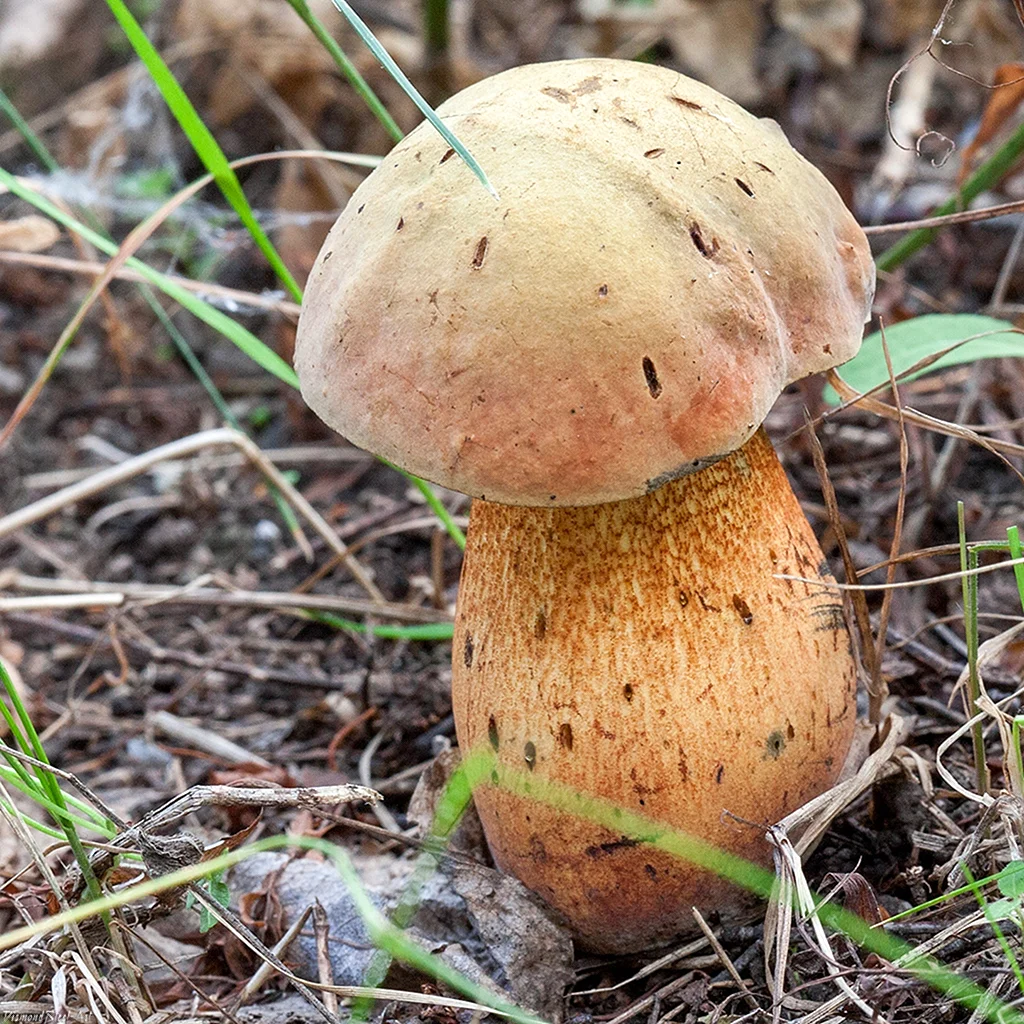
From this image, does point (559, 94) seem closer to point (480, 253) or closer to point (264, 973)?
point (480, 253)

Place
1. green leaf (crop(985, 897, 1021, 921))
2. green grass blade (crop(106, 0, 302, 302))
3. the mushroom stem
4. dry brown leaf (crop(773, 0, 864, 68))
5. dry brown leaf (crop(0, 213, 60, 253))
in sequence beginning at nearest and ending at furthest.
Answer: green leaf (crop(985, 897, 1021, 921))
the mushroom stem
green grass blade (crop(106, 0, 302, 302))
dry brown leaf (crop(0, 213, 60, 253))
dry brown leaf (crop(773, 0, 864, 68))

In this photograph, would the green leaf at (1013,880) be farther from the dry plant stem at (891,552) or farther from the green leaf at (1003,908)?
the dry plant stem at (891,552)

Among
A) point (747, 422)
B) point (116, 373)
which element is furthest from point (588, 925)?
point (116, 373)

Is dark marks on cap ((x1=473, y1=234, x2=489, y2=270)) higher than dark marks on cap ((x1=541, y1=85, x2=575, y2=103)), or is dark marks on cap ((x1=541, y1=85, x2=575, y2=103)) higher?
dark marks on cap ((x1=541, y1=85, x2=575, y2=103))

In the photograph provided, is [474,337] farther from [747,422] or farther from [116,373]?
[116,373]

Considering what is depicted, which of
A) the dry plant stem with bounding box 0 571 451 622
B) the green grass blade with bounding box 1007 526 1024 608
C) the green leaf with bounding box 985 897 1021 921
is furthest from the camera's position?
the dry plant stem with bounding box 0 571 451 622

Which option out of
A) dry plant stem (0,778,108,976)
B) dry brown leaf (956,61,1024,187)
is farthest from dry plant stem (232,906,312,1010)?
dry brown leaf (956,61,1024,187)

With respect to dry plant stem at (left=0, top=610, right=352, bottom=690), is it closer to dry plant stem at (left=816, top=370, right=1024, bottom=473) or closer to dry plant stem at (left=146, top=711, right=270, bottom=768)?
dry plant stem at (left=146, top=711, right=270, bottom=768)

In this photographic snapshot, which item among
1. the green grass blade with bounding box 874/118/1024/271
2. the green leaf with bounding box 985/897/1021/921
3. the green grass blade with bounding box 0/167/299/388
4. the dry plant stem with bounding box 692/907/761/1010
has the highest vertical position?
the green grass blade with bounding box 0/167/299/388

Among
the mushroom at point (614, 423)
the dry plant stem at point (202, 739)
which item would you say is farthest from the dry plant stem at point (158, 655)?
the mushroom at point (614, 423)
